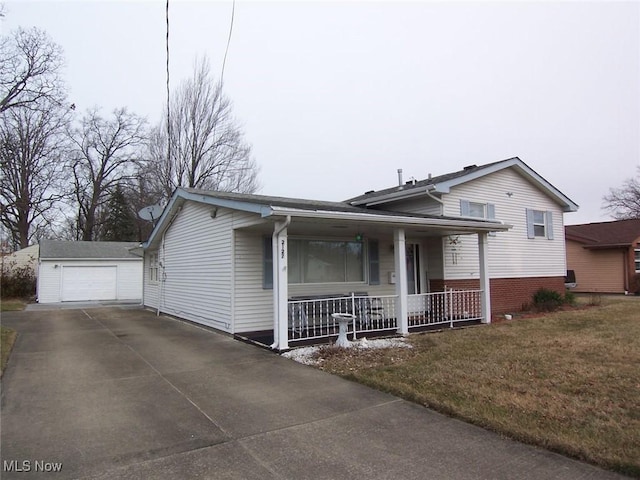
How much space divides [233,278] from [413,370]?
16.0 feet

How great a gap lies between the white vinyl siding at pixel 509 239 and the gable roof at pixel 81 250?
17.0 metres

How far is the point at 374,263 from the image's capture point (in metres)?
12.3

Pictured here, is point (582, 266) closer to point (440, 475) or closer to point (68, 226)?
point (440, 475)

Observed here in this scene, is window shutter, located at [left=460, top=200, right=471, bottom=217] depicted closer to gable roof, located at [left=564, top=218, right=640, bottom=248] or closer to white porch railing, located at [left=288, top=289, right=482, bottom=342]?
white porch railing, located at [left=288, top=289, right=482, bottom=342]

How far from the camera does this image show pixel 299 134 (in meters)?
18.2

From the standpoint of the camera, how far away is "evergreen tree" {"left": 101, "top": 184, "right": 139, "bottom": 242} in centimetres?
3588

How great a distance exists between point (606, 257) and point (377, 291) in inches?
673

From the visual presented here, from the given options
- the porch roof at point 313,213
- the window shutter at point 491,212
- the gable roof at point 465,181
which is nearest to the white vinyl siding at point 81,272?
the porch roof at point 313,213

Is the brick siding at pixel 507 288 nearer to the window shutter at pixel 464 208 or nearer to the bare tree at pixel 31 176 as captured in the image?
the window shutter at pixel 464 208

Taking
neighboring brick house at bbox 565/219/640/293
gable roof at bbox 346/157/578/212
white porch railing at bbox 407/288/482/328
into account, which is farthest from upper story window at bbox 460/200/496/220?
neighboring brick house at bbox 565/219/640/293

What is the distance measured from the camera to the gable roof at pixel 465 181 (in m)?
12.6

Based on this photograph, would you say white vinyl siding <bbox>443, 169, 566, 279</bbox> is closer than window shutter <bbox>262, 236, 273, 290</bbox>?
No

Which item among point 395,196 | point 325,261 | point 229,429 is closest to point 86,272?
point 325,261

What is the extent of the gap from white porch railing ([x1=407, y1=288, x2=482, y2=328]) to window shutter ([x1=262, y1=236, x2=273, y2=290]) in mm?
3836
